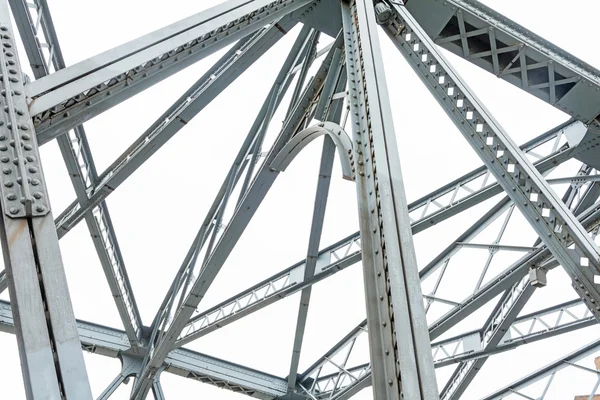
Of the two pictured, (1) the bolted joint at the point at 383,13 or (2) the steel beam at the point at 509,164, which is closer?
(2) the steel beam at the point at 509,164

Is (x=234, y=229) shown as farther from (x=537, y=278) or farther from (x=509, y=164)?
(x=537, y=278)

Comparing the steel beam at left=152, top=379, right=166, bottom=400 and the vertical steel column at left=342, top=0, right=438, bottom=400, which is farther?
the steel beam at left=152, top=379, right=166, bottom=400

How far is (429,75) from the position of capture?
295 inches

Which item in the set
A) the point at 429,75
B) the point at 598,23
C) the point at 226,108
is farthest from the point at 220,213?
the point at 598,23

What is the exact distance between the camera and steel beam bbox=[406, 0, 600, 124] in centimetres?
902

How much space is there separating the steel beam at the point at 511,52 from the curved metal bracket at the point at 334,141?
2777 millimetres

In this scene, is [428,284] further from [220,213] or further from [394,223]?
[394,223]

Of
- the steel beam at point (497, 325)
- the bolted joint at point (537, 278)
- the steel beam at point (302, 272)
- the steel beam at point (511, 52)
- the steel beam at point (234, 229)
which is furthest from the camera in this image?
the steel beam at point (497, 325)

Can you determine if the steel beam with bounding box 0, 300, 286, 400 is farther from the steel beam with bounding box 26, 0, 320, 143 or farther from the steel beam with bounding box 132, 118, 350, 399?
the steel beam with bounding box 26, 0, 320, 143

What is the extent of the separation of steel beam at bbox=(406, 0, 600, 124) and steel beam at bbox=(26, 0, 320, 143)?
315 cm

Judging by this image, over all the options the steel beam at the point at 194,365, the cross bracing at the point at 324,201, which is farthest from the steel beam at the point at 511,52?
the steel beam at the point at 194,365

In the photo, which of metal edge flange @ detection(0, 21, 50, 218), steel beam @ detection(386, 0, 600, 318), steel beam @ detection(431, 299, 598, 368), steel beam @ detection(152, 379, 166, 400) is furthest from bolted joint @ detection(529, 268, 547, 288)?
metal edge flange @ detection(0, 21, 50, 218)

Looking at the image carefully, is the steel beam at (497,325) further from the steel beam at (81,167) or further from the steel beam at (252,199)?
the steel beam at (81,167)

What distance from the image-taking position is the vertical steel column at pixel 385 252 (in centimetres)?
411
